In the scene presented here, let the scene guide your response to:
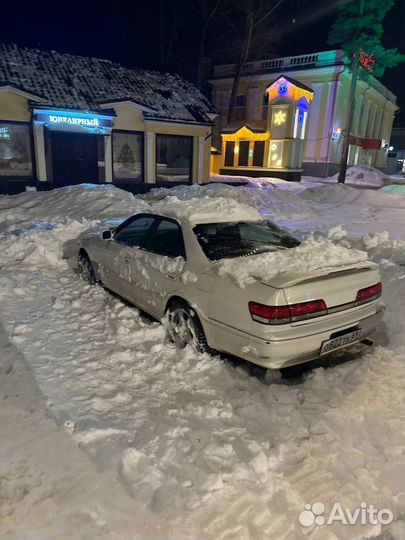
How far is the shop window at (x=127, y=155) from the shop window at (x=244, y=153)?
514 inches

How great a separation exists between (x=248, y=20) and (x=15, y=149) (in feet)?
78.0

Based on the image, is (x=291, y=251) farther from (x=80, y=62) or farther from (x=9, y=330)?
(x=80, y=62)

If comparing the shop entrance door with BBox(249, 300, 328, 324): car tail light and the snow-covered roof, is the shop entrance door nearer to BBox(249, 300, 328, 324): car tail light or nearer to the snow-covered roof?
the snow-covered roof

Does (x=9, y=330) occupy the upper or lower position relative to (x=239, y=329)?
lower

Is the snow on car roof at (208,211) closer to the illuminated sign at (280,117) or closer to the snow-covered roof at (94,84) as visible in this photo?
the snow-covered roof at (94,84)

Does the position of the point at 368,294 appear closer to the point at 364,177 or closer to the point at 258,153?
the point at 258,153

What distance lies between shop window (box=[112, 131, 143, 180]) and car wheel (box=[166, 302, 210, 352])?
15.8m

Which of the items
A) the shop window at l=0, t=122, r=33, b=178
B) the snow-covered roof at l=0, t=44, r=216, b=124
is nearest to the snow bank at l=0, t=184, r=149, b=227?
the shop window at l=0, t=122, r=33, b=178

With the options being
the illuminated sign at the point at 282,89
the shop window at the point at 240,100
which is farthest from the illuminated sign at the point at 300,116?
the shop window at the point at 240,100

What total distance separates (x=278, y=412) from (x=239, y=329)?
78cm

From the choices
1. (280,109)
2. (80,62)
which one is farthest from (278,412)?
(280,109)

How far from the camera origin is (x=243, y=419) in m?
3.40

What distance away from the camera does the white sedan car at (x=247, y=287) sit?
358cm

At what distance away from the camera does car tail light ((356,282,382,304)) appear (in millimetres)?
4016
